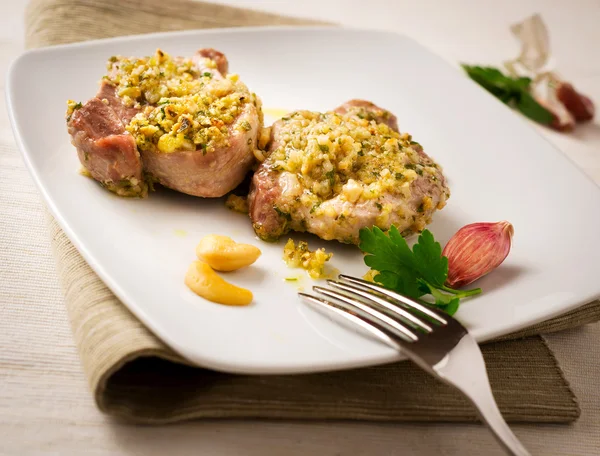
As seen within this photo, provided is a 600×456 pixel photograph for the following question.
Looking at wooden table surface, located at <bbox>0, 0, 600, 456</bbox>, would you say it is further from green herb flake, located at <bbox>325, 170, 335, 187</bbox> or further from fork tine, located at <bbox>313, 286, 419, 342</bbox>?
green herb flake, located at <bbox>325, 170, 335, 187</bbox>

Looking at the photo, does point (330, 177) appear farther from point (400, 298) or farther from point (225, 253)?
point (400, 298)

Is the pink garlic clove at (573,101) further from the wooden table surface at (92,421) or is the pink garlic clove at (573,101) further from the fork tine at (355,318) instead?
the fork tine at (355,318)

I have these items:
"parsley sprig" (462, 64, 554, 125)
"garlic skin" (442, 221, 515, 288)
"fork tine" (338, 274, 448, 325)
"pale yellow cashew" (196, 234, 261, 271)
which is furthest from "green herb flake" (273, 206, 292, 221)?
"parsley sprig" (462, 64, 554, 125)

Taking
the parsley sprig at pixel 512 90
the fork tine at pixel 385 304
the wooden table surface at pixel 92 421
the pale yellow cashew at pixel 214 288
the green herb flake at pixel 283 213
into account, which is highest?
the parsley sprig at pixel 512 90

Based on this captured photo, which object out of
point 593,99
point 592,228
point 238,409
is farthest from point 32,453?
point 593,99

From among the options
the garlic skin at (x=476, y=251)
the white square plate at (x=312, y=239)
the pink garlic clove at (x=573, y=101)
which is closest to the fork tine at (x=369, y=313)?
the white square plate at (x=312, y=239)

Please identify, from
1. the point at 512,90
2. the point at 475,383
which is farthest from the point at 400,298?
the point at 512,90
